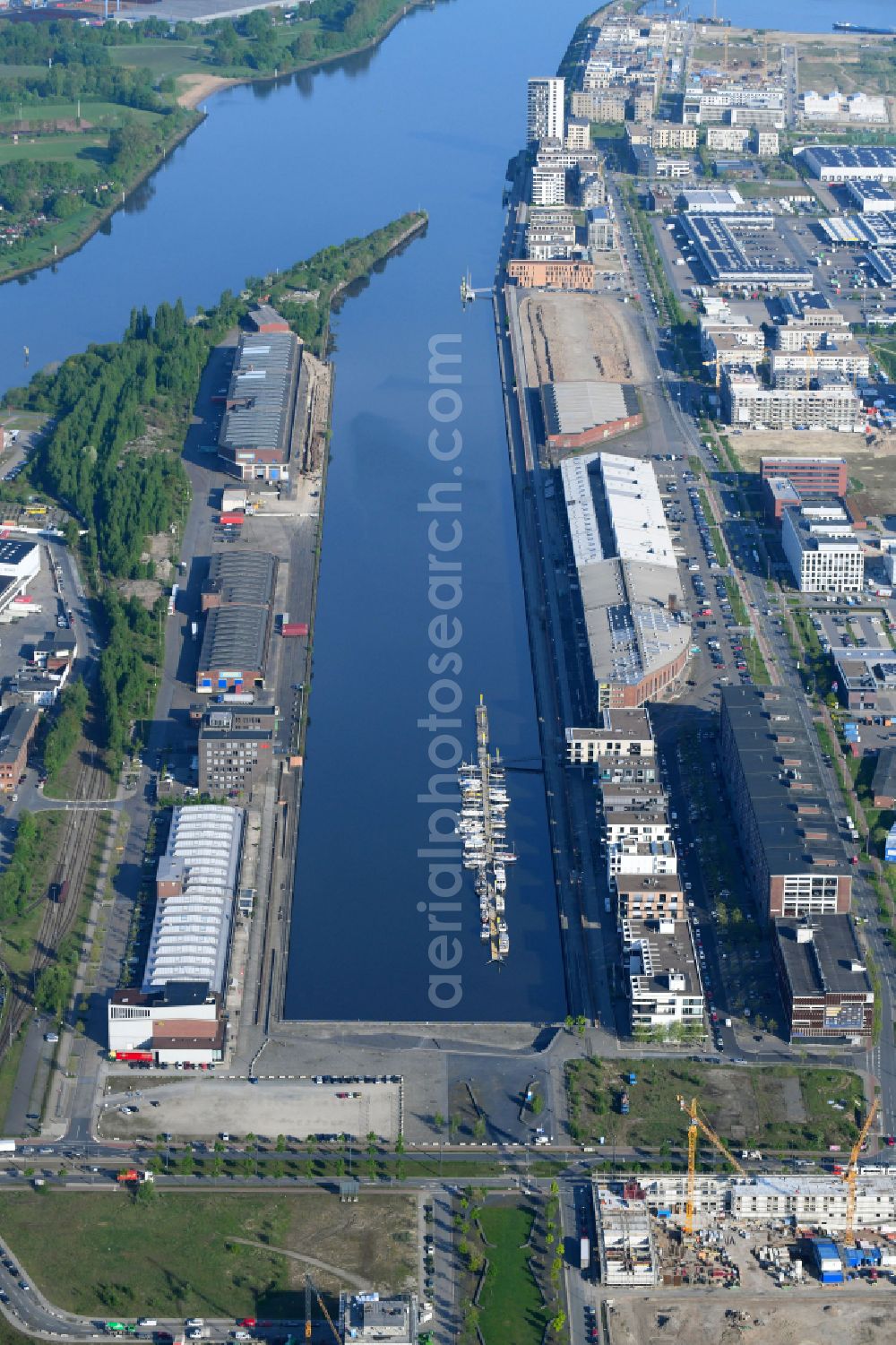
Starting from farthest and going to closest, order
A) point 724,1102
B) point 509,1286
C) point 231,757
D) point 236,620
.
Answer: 1. point 236,620
2. point 231,757
3. point 724,1102
4. point 509,1286

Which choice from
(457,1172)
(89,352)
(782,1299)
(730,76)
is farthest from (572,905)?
(730,76)

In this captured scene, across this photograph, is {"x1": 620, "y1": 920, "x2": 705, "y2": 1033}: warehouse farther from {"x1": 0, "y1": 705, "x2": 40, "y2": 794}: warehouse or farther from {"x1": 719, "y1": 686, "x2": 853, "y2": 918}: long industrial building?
{"x1": 0, "y1": 705, "x2": 40, "y2": 794}: warehouse

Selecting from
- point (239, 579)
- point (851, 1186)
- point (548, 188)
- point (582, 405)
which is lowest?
point (851, 1186)

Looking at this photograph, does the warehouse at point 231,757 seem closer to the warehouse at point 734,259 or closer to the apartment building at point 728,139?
the warehouse at point 734,259

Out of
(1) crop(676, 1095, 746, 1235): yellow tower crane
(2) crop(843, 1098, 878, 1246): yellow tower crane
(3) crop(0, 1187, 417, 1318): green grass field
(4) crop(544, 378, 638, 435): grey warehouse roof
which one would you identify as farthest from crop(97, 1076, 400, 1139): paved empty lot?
(4) crop(544, 378, 638, 435): grey warehouse roof

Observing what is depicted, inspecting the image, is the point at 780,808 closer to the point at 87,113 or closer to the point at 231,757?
the point at 231,757

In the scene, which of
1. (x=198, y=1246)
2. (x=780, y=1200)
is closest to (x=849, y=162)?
(x=780, y=1200)

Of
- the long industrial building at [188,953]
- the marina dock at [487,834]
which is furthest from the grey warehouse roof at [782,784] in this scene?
the long industrial building at [188,953]
